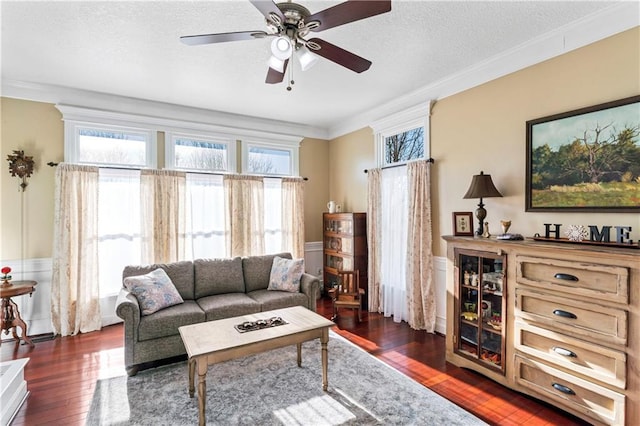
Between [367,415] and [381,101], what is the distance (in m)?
3.84

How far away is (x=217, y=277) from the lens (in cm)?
409

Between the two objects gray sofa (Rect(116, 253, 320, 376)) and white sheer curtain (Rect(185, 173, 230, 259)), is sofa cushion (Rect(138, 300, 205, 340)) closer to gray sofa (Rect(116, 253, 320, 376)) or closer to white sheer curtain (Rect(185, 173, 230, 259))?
gray sofa (Rect(116, 253, 320, 376))

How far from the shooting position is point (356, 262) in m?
4.99

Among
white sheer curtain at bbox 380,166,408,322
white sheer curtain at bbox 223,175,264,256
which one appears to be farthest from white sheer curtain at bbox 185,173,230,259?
white sheer curtain at bbox 380,166,408,322

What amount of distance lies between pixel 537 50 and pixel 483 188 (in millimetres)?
1345

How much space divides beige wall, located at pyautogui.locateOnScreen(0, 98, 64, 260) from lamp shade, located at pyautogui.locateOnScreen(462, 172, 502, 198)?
5016 millimetres

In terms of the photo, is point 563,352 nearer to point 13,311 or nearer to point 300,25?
point 300,25

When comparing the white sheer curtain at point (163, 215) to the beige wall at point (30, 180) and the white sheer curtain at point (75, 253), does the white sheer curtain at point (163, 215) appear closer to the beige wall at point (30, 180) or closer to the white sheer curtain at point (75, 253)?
the white sheer curtain at point (75, 253)

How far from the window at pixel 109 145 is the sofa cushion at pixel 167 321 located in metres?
2.33

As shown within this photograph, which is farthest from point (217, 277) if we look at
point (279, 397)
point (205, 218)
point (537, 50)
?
point (537, 50)

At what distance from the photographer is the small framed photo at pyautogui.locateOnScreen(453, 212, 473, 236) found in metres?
3.35

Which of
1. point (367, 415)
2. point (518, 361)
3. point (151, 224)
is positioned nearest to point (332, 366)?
point (367, 415)

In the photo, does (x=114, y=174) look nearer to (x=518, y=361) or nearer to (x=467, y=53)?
(x=467, y=53)

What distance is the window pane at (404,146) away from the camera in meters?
4.29
